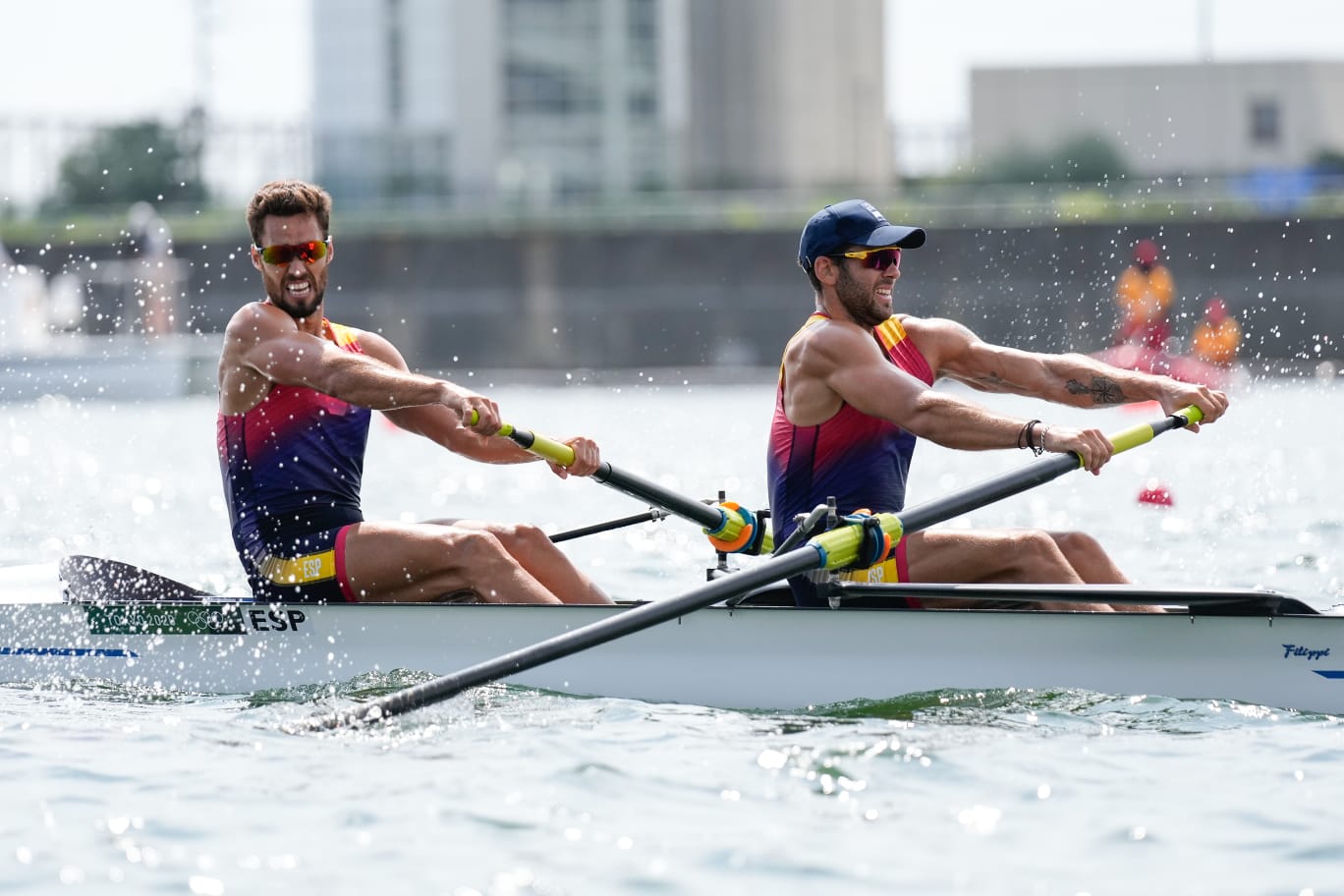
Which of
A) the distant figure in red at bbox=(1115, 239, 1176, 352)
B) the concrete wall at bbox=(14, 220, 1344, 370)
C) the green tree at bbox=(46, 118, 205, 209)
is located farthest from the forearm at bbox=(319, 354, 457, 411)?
the green tree at bbox=(46, 118, 205, 209)

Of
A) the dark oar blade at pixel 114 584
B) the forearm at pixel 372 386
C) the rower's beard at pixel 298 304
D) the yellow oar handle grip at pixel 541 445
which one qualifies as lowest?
the dark oar blade at pixel 114 584

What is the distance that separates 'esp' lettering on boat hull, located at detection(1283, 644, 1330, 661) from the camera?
6.05 meters

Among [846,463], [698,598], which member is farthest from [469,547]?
[846,463]

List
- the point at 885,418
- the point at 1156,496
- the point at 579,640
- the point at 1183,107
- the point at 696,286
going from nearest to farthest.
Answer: the point at 579,640
the point at 885,418
the point at 1156,496
the point at 696,286
the point at 1183,107

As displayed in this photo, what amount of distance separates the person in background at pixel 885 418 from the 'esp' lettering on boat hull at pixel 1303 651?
2.01 ft

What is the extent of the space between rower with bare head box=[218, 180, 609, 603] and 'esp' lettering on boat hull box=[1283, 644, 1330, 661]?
95.9 inches

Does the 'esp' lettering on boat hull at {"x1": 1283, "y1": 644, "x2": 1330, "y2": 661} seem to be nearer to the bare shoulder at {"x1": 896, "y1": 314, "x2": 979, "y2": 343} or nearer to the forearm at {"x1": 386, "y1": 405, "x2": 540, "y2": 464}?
the bare shoulder at {"x1": 896, "y1": 314, "x2": 979, "y2": 343}

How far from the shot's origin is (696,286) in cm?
3728

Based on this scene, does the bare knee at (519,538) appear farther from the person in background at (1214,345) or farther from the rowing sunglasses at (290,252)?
the person in background at (1214,345)

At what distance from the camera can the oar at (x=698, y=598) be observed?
5.88 meters

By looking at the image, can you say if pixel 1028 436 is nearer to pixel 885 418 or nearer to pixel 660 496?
pixel 885 418

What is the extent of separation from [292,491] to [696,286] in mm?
31024

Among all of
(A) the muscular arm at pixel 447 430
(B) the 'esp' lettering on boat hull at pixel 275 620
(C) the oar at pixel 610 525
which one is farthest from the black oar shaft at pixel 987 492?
(B) the 'esp' lettering on boat hull at pixel 275 620

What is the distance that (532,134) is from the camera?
53469 mm
